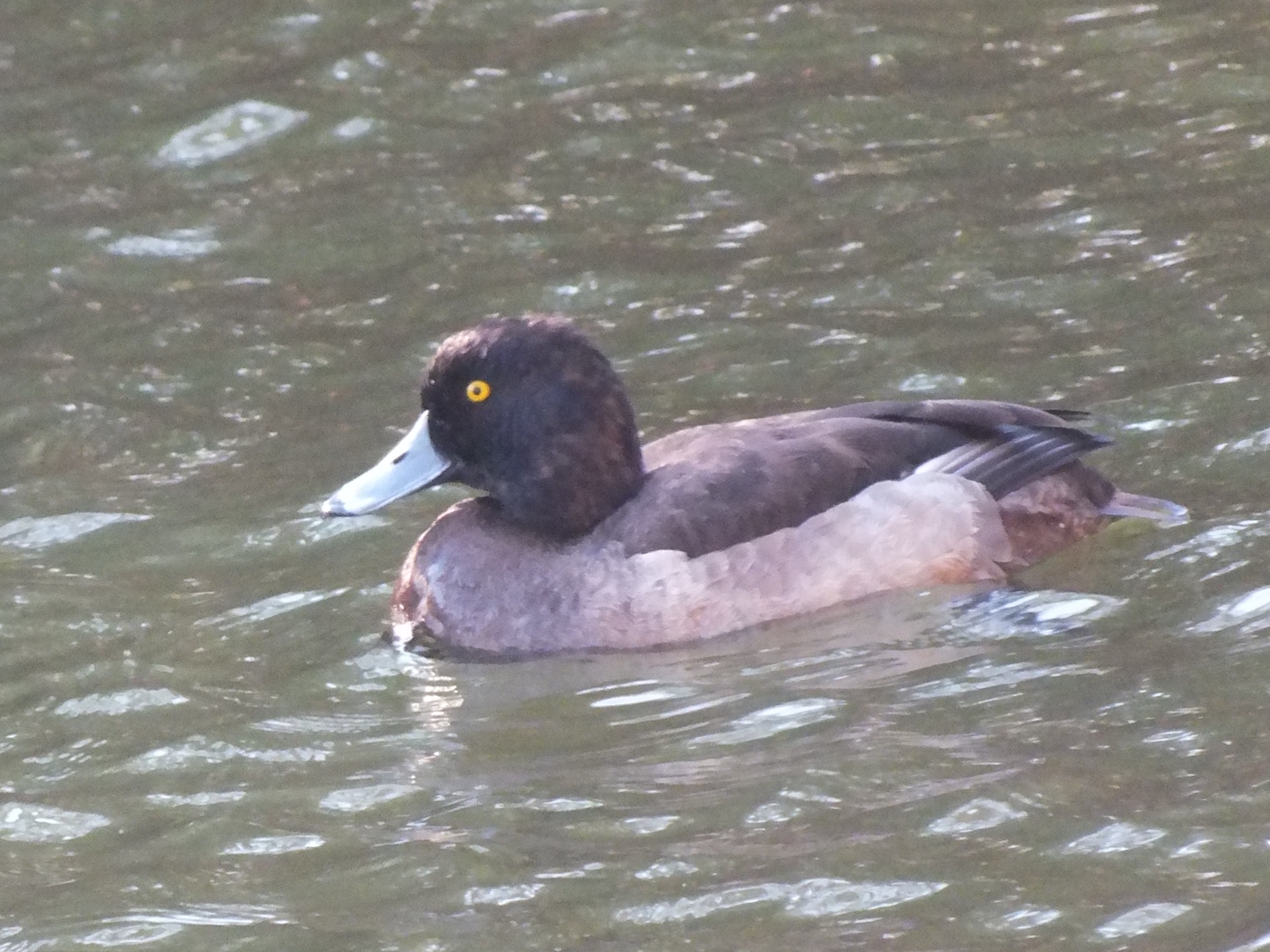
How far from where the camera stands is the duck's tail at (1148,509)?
22.8 ft

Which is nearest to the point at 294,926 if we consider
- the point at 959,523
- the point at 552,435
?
the point at 552,435

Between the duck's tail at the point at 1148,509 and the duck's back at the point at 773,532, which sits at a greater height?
the duck's back at the point at 773,532

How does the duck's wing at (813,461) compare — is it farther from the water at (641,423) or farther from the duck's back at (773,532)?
the water at (641,423)

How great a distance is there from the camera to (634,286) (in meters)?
9.40

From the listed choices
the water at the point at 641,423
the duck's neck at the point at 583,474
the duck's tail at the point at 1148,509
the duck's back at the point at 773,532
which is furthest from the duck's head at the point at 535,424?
the duck's tail at the point at 1148,509

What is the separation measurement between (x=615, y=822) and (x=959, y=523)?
222 cm

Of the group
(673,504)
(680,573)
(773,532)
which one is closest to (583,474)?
(673,504)

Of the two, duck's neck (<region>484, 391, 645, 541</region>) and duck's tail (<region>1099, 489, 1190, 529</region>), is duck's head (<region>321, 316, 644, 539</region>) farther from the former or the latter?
duck's tail (<region>1099, 489, 1190, 529</region>)

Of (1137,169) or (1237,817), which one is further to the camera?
(1137,169)

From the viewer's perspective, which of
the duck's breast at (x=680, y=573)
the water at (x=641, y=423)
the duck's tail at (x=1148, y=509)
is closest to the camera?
the water at (x=641, y=423)

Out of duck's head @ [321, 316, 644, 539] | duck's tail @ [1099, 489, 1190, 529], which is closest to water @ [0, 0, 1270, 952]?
duck's tail @ [1099, 489, 1190, 529]

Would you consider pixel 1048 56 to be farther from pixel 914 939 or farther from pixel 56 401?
pixel 914 939

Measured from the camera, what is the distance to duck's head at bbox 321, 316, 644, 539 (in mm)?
6973

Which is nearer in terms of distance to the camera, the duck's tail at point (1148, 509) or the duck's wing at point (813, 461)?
the duck's wing at point (813, 461)
